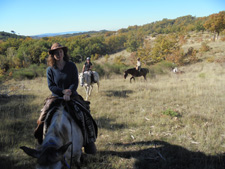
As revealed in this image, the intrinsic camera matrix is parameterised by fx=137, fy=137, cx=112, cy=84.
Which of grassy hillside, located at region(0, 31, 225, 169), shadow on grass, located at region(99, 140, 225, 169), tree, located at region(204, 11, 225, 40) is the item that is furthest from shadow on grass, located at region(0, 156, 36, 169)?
tree, located at region(204, 11, 225, 40)

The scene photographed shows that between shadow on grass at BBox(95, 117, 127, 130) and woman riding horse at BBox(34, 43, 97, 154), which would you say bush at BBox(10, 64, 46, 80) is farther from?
woman riding horse at BBox(34, 43, 97, 154)

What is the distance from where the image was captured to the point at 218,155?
3.23m

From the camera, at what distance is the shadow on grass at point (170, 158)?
9.92ft

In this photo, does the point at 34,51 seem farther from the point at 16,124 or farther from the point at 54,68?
the point at 54,68

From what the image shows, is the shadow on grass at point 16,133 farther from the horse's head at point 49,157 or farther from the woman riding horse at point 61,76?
the horse's head at point 49,157

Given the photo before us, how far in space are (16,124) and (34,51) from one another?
131 ft

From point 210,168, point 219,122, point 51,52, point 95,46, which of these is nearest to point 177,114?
point 219,122

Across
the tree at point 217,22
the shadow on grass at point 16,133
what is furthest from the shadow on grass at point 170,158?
the tree at point 217,22

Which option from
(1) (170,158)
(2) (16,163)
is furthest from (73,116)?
(1) (170,158)

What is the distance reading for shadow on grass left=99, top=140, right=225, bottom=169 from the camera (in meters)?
3.02

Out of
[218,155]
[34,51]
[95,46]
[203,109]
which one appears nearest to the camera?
[218,155]

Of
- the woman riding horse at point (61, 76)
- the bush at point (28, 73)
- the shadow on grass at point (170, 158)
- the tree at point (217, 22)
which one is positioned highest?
the tree at point (217, 22)

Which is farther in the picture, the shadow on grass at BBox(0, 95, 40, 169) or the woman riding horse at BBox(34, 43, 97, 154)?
the shadow on grass at BBox(0, 95, 40, 169)

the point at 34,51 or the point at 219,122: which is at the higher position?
the point at 34,51
